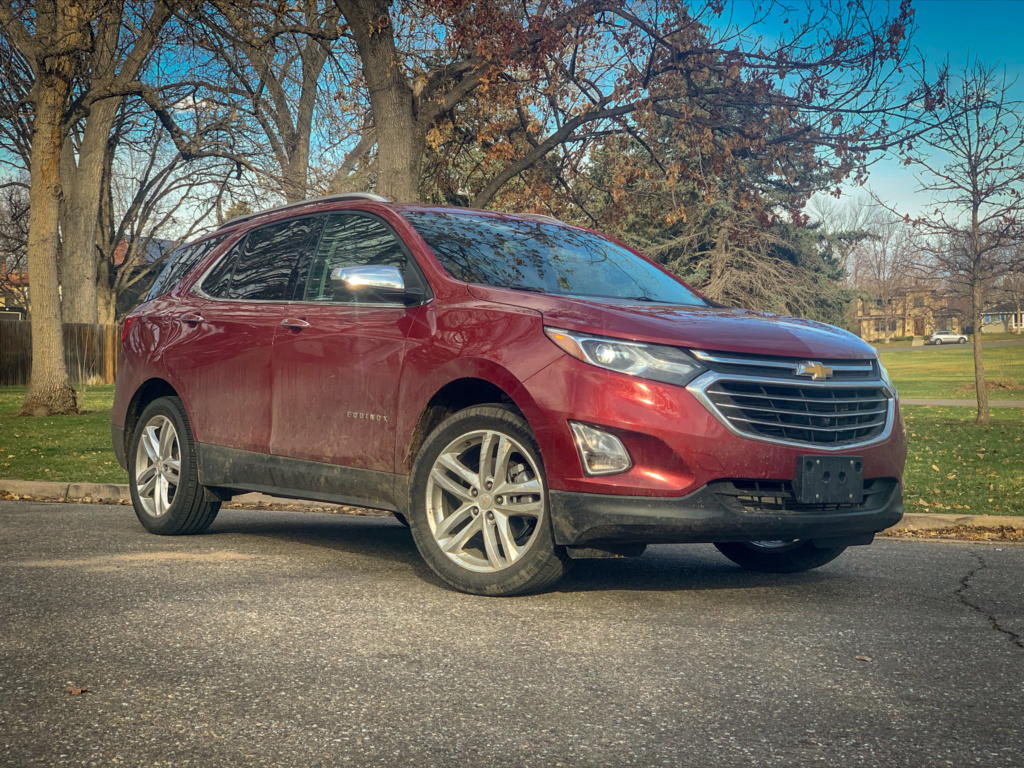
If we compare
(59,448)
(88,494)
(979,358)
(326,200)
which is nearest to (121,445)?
(326,200)

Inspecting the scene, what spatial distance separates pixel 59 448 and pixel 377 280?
9.82 metres

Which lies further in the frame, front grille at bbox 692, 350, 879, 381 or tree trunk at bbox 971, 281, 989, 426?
tree trunk at bbox 971, 281, 989, 426

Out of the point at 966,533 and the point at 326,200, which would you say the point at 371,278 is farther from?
the point at 966,533

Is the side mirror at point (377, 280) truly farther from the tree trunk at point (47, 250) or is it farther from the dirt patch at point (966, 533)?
the tree trunk at point (47, 250)

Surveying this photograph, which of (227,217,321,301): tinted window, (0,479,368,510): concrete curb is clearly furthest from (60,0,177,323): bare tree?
(227,217,321,301): tinted window

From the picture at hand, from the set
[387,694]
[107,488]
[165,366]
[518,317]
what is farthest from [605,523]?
[107,488]

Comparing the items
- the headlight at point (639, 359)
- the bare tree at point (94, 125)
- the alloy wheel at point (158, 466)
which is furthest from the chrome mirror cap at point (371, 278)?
the bare tree at point (94, 125)

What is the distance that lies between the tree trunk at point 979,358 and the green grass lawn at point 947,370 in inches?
410

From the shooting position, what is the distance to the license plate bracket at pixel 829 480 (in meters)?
4.77

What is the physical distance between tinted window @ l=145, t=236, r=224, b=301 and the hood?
2877 millimetres

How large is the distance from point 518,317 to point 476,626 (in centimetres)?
136

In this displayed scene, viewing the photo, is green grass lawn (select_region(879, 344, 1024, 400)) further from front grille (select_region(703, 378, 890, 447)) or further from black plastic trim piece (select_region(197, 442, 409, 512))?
black plastic trim piece (select_region(197, 442, 409, 512))

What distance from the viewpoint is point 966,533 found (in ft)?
26.8

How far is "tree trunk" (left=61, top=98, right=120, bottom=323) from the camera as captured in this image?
2536 centimetres
